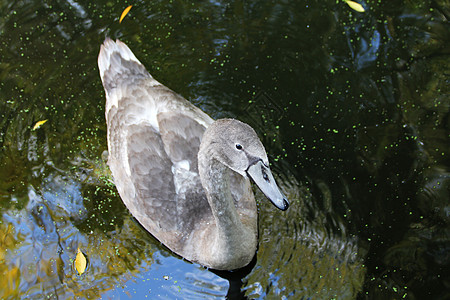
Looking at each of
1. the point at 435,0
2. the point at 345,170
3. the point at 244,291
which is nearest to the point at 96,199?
the point at 244,291

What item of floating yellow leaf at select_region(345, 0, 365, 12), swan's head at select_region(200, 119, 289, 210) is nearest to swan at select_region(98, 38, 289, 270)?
swan's head at select_region(200, 119, 289, 210)

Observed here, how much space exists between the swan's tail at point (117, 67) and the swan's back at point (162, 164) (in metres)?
0.08

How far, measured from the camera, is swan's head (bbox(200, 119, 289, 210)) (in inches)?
162

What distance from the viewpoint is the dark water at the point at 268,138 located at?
16.1 feet

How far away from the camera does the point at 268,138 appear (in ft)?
18.8

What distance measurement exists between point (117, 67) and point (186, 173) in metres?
1.53

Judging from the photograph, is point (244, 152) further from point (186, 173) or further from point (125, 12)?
point (125, 12)

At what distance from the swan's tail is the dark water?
444mm

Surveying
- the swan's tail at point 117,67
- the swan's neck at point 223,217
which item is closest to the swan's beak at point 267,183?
the swan's neck at point 223,217

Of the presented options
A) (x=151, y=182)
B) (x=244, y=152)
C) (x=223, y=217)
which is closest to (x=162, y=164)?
(x=151, y=182)

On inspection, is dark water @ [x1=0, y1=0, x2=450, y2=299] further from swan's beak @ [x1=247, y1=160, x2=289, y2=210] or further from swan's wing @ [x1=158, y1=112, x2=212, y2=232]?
swan's beak @ [x1=247, y1=160, x2=289, y2=210]

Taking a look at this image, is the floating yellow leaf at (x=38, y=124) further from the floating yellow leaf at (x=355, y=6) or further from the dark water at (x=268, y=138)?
the floating yellow leaf at (x=355, y=6)

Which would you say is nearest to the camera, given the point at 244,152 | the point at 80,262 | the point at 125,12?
the point at 244,152

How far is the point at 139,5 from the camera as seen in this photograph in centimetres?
695
